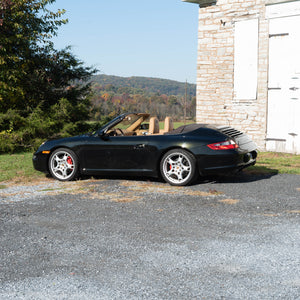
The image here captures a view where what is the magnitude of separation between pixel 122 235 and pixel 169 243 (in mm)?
605

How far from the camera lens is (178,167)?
8.20m

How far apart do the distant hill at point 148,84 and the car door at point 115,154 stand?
139206 mm

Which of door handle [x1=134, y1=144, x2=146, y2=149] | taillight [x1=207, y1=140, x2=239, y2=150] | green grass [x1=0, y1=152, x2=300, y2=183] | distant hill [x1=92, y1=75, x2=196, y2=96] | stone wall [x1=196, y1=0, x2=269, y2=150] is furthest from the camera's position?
distant hill [x1=92, y1=75, x2=196, y2=96]

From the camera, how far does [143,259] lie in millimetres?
4184

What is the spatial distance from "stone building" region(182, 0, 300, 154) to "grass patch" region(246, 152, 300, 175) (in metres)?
0.59

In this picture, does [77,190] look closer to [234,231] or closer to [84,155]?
[84,155]

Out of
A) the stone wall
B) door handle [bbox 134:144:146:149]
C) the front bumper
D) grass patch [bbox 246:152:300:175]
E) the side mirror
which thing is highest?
the stone wall

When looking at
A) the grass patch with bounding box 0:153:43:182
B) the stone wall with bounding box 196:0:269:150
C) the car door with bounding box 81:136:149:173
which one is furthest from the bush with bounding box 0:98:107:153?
the car door with bounding box 81:136:149:173

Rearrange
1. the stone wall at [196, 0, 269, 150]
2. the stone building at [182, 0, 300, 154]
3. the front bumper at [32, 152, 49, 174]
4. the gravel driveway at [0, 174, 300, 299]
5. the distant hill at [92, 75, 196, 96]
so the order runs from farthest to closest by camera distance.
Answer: the distant hill at [92, 75, 196, 96] → the stone wall at [196, 0, 269, 150] → the stone building at [182, 0, 300, 154] → the front bumper at [32, 152, 49, 174] → the gravel driveway at [0, 174, 300, 299]

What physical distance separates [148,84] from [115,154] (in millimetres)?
157897

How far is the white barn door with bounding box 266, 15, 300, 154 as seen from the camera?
1336 cm

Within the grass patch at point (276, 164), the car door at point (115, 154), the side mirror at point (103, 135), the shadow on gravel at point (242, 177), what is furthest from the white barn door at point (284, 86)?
the side mirror at point (103, 135)

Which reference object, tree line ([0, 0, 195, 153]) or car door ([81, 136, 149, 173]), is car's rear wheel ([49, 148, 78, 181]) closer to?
car door ([81, 136, 149, 173])

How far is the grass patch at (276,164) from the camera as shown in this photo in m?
9.91
